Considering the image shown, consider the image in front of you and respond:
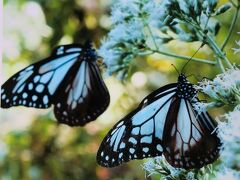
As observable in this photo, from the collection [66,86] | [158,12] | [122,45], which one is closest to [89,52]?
[66,86]

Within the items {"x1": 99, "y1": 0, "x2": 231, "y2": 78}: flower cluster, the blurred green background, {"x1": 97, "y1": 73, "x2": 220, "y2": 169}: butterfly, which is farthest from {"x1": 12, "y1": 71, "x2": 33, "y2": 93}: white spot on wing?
the blurred green background

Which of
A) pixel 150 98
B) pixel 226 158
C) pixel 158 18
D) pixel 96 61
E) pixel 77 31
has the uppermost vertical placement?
pixel 77 31

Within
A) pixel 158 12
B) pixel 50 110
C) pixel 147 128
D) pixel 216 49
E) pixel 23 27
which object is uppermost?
pixel 23 27

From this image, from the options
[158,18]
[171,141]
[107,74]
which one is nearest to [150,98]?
[171,141]

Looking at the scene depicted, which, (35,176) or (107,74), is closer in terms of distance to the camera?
(107,74)

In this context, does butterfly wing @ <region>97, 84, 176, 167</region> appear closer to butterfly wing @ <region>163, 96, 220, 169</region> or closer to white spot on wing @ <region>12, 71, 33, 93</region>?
butterfly wing @ <region>163, 96, 220, 169</region>

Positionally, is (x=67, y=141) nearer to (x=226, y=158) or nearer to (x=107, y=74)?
(x=107, y=74)

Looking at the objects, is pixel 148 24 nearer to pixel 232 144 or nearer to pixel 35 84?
pixel 35 84
